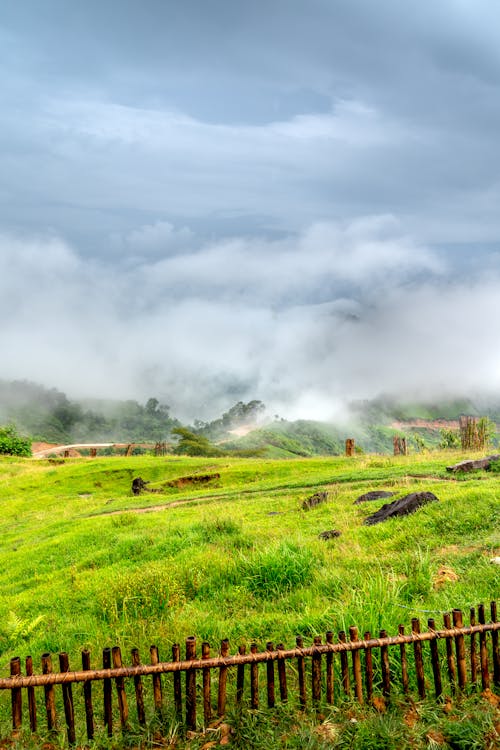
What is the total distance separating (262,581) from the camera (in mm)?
9820

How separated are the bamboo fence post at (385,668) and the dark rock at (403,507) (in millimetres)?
7516

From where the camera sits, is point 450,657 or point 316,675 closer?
point 316,675

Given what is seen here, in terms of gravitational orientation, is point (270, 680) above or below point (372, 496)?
below

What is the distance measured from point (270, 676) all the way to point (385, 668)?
4.34 feet

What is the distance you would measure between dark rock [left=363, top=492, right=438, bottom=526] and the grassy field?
Answer: 0.47 m

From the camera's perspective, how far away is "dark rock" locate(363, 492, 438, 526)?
45.0 ft

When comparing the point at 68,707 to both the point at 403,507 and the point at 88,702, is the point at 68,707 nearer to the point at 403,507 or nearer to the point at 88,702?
the point at 88,702

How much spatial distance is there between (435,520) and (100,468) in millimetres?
32491

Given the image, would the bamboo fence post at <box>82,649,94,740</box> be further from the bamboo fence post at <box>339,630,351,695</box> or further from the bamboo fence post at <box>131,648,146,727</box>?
the bamboo fence post at <box>339,630,351,695</box>

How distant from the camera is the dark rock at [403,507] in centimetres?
1371

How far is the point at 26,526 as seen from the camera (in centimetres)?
2527

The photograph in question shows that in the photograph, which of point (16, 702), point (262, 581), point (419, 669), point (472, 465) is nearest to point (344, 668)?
point (419, 669)

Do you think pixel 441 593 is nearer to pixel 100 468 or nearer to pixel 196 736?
pixel 196 736

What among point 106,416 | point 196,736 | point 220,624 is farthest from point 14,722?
point 106,416
